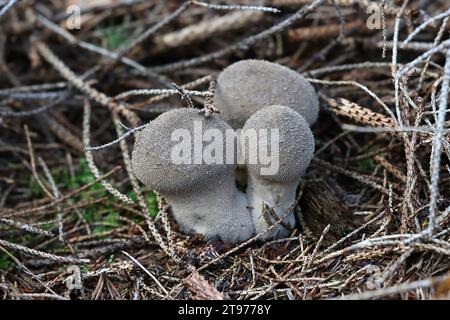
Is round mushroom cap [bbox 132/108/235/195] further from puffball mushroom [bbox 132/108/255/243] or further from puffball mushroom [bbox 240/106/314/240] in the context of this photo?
puffball mushroom [bbox 240/106/314/240]

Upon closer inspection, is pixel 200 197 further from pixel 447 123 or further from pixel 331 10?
pixel 331 10

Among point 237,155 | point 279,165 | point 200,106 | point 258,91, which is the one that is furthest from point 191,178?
point 200,106

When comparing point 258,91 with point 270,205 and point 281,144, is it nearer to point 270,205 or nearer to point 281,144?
point 281,144

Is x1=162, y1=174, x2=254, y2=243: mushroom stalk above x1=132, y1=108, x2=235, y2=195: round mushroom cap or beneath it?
beneath

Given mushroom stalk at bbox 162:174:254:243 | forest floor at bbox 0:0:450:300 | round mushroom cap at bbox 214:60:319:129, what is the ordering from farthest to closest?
round mushroom cap at bbox 214:60:319:129, mushroom stalk at bbox 162:174:254:243, forest floor at bbox 0:0:450:300

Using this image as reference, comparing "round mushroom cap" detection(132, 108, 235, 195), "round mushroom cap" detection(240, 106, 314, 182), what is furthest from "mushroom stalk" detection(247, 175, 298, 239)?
"round mushroom cap" detection(132, 108, 235, 195)

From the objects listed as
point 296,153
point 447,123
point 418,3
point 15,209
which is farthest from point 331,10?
point 15,209
